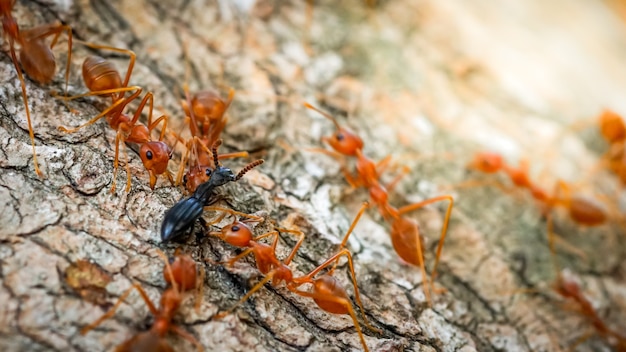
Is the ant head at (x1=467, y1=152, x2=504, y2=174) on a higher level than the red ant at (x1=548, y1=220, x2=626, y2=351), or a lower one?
higher

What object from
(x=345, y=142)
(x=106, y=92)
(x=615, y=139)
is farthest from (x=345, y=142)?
(x=615, y=139)

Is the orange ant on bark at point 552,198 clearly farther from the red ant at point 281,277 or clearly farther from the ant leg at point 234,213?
the ant leg at point 234,213

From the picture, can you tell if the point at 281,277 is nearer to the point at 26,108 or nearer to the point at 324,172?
the point at 324,172

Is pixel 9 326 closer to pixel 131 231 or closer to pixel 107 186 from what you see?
pixel 131 231

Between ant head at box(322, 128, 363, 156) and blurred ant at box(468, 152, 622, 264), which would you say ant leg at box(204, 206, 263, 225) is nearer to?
ant head at box(322, 128, 363, 156)

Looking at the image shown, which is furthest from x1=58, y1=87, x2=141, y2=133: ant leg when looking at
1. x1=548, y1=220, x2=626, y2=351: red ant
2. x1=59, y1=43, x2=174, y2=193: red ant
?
x1=548, y1=220, x2=626, y2=351: red ant

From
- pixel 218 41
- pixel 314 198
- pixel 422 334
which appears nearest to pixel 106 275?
pixel 314 198
